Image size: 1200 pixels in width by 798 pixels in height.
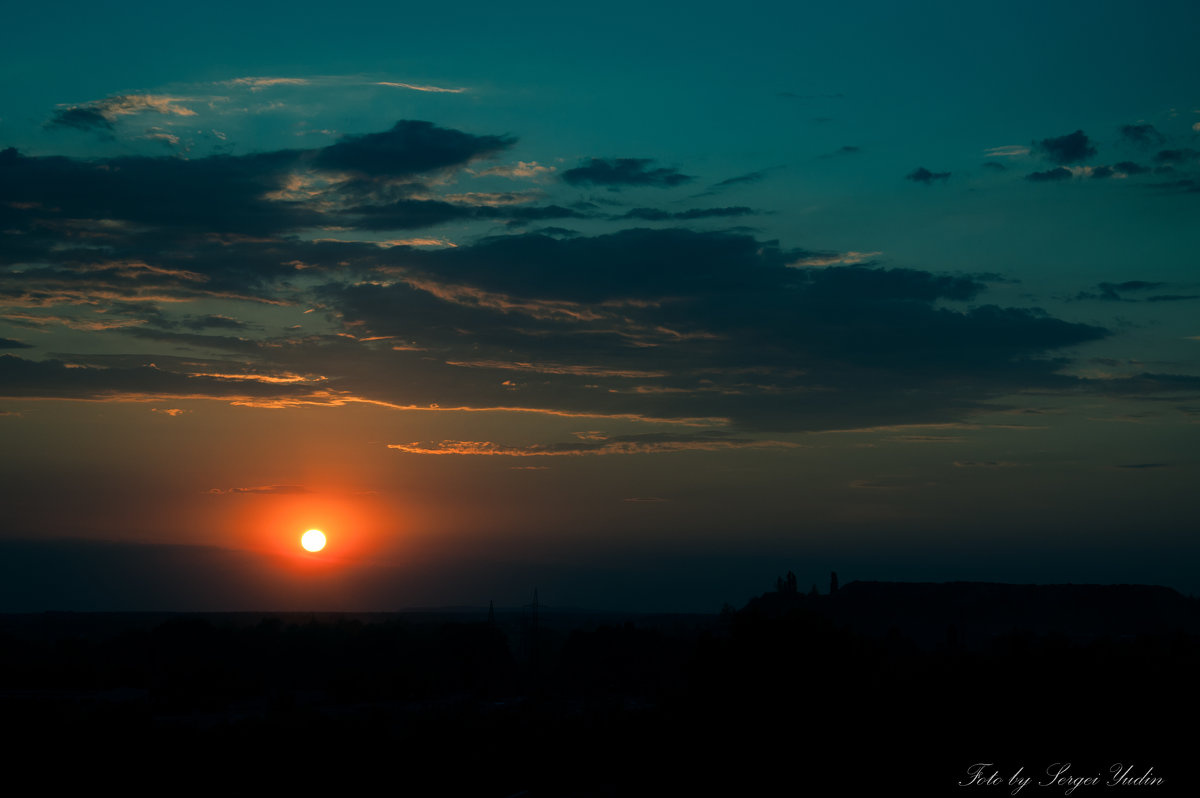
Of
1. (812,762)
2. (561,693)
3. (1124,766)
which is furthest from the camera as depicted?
(561,693)

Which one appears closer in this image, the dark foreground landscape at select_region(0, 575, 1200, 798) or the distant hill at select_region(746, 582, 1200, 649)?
the dark foreground landscape at select_region(0, 575, 1200, 798)

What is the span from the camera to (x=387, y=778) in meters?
47.2

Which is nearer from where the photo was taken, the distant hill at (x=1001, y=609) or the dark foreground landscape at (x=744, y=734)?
the dark foreground landscape at (x=744, y=734)

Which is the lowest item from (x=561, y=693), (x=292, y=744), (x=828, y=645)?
(x=561, y=693)

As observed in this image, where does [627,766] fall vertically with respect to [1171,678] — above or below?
below

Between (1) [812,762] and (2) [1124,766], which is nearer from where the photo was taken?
(2) [1124,766]

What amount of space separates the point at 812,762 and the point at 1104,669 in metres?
15.8

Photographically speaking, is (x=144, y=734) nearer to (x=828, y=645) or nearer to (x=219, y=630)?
(x=828, y=645)

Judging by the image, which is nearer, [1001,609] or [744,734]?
[744,734]

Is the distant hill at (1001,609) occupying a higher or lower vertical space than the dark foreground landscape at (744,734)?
lower

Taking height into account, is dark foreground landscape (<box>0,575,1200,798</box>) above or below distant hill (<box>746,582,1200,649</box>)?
above

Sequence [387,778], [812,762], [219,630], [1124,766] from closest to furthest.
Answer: [1124,766], [812,762], [387,778], [219,630]

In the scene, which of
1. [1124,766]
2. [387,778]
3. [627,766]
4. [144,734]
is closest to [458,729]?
[387,778]

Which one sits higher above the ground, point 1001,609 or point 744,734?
point 744,734
